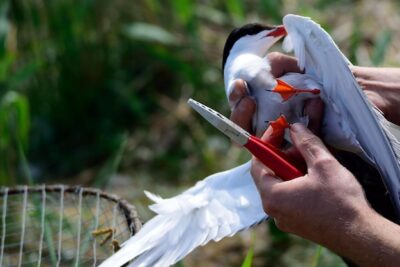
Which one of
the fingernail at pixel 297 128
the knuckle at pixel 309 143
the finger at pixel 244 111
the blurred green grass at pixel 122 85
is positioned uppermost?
the knuckle at pixel 309 143

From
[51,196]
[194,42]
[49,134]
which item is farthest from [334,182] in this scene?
[49,134]

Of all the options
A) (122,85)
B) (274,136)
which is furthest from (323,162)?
(122,85)

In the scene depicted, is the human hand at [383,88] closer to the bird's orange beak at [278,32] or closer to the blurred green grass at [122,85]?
the bird's orange beak at [278,32]

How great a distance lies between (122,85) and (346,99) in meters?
1.58

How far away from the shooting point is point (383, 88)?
1270 mm

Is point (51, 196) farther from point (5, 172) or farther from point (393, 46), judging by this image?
point (393, 46)

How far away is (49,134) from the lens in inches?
104

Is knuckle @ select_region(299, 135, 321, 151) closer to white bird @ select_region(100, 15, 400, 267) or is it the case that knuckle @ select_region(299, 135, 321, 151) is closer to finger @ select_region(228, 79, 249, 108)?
white bird @ select_region(100, 15, 400, 267)

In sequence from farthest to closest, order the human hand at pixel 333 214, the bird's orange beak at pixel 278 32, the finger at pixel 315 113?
the bird's orange beak at pixel 278 32 < the finger at pixel 315 113 < the human hand at pixel 333 214

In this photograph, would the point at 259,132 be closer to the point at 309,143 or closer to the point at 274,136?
the point at 274,136

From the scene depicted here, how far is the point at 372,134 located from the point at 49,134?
1661mm

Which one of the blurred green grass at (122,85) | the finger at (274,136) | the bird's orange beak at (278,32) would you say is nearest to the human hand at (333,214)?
the finger at (274,136)

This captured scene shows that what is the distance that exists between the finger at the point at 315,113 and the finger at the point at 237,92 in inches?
4.3

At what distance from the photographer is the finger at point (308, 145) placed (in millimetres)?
1020
